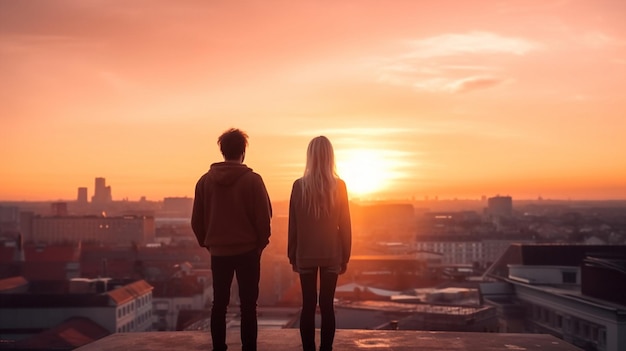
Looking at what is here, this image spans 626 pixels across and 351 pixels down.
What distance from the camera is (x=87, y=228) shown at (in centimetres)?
18388

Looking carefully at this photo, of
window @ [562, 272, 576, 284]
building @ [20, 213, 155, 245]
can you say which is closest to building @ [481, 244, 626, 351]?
window @ [562, 272, 576, 284]

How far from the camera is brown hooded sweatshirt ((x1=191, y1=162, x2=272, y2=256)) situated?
791 cm

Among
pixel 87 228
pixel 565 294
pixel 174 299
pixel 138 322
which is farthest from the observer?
pixel 87 228

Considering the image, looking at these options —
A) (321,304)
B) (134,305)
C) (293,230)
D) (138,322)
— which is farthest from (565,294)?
(138,322)

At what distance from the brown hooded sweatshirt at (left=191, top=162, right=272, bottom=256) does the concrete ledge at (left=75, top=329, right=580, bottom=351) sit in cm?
172

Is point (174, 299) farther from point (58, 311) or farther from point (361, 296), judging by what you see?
point (361, 296)

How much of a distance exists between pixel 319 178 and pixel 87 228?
185m

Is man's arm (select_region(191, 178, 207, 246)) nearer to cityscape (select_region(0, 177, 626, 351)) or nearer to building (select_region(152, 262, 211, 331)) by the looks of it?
cityscape (select_region(0, 177, 626, 351))

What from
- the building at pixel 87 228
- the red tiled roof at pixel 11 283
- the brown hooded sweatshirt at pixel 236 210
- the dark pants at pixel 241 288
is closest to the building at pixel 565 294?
the dark pants at pixel 241 288

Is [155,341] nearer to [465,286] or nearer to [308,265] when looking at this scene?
[308,265]

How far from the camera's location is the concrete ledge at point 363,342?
30.0 feet

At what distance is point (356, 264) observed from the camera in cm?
8881

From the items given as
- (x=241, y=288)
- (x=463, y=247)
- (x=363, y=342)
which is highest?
(x=241, y=288)

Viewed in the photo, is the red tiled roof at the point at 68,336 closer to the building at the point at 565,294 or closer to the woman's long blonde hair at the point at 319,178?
the building at the point at 565,294
